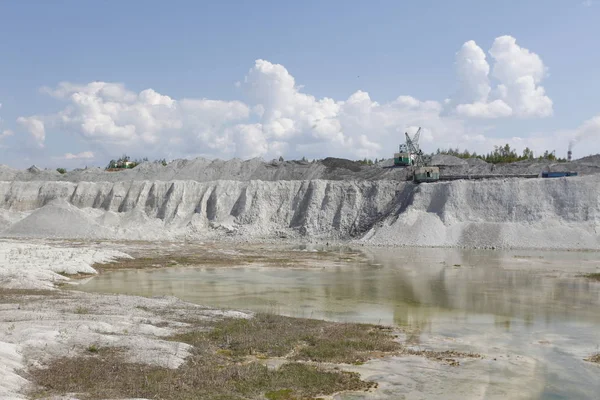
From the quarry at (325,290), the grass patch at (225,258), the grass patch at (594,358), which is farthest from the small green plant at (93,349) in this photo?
the grass patch at (225,258)

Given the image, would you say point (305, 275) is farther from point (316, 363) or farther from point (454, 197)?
point (454, 197)

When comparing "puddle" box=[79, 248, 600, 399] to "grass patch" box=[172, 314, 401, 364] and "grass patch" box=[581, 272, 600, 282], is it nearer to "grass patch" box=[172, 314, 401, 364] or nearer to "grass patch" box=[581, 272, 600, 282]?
"grass patch" box=[581, 272, 600, 282]

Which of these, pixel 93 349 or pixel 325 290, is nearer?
pixel 93 349

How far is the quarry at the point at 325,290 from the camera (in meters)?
13.6

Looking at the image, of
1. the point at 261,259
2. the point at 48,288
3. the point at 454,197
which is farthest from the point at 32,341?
the point at 454,197

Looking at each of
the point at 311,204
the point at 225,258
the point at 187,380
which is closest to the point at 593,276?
Result: the point at 225,258

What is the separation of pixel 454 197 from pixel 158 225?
130 feet

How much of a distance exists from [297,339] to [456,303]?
436 inches

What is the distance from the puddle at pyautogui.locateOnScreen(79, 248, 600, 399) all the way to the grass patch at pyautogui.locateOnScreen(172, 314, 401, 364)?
1.33m

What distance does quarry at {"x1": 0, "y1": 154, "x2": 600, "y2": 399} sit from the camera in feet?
44.5

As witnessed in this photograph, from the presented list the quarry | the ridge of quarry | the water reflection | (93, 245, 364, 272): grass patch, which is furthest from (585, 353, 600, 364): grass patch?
the ridge of quarry

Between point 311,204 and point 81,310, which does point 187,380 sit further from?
point 311,204

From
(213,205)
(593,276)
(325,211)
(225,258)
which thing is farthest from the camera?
(213,205)

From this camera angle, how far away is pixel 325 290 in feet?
97.6
